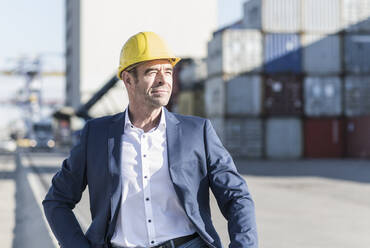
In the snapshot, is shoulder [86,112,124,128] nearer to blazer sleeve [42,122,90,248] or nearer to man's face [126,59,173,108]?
blazer sleeve [42,122,90,248]

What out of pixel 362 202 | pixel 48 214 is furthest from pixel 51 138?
pixel 48 214

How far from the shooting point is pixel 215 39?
3541 centimetres

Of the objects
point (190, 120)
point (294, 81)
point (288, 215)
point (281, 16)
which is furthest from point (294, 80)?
point (190, 120)

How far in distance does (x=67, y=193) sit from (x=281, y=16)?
33.4 m

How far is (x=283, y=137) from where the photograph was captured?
115 ft

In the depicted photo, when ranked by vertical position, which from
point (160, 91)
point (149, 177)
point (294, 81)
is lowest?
point (149, 177)

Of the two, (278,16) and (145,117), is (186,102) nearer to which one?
(278,16)

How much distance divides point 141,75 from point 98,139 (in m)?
0.33

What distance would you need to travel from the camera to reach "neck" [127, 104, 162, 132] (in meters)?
2.64

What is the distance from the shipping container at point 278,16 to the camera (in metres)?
34.7

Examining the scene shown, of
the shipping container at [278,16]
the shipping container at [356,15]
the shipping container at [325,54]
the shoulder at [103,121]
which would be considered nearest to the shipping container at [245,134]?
the shipping container at [325,54]

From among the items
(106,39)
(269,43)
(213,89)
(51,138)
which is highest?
(106,39)

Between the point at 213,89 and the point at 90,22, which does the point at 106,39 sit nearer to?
the point at 90,22

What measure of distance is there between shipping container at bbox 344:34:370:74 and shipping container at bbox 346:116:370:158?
2851 millimetres
